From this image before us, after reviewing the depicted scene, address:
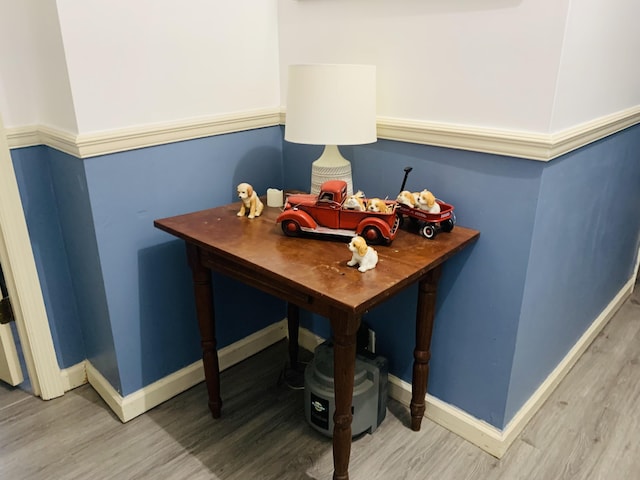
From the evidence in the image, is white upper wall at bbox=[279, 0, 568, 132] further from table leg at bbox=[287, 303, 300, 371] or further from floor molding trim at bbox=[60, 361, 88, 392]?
floor molding trim at bbox=[60, 361, 88, 392]

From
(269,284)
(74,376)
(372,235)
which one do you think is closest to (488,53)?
(372,235)

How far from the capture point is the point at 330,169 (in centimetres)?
153

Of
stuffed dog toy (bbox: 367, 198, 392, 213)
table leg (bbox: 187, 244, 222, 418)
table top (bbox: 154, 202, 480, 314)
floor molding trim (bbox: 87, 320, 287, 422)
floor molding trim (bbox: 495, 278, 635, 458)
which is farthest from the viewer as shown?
floor molding trim (bbox: 87, 320, 287, 422)

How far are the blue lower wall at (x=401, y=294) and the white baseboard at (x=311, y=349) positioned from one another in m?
0.03

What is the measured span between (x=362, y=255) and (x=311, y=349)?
1.03 meters

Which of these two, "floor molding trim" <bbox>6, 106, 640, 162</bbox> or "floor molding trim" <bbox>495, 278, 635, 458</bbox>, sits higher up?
"floor molding trim" <bbox>6, 106, 640, 162</bbox>

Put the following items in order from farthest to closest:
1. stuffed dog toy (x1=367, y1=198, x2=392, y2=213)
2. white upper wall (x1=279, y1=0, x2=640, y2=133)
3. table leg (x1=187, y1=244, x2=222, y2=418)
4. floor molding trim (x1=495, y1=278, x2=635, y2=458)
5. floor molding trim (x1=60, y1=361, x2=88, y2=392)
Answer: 1. floor molding trim (x1=60, y1=361, x2=88, y2=392)
2. floor molding trim (x1=495, y1=278, x2=635, y2=458)
3. table leg (x1=187, y1=244, x2=222, y2=418)
4. stuffed dog toy (x1=367, y1=198, x2=392, y2=213)
5. white upper wall (x1=279, y1=0, x2=640, y2=133)

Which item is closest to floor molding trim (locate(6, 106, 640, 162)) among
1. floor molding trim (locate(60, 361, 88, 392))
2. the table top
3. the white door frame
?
the white door frame

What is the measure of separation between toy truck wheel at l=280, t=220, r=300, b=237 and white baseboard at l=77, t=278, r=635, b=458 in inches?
29.2

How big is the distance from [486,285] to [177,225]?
0.94m

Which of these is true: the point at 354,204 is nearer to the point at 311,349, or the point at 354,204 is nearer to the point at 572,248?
the point at 572,248

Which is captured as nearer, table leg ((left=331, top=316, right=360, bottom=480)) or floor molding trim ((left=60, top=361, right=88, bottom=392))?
table leg ((left=331, top=316, right=360, bottom=480))

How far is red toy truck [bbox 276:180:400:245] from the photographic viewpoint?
1348 mm

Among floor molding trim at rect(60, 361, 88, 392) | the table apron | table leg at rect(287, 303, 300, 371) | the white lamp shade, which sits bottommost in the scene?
floor molding trim at rect(60, 361, 88, 392)
